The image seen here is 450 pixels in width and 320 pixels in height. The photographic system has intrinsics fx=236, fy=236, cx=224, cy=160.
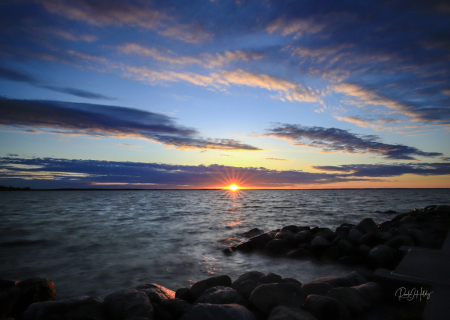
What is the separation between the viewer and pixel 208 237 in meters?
12.3

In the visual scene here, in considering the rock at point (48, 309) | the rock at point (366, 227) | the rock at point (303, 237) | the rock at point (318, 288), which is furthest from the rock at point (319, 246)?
the rock at point (48, 309)

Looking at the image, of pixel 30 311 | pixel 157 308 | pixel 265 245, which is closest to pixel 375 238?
pixel 265 245

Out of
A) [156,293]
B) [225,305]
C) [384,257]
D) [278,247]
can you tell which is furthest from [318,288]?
[278,247]

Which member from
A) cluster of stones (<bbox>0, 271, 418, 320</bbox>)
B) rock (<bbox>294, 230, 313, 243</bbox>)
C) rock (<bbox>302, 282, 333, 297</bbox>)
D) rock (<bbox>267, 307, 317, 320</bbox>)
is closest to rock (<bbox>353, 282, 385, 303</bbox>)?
cluster of stones (<bbox>0, 271, 418, 320</bbox>)

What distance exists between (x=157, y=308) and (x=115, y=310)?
620 mm

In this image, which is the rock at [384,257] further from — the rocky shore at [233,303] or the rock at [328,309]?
the rock at [328,309]

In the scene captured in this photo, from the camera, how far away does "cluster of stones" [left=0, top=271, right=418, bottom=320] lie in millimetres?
3178

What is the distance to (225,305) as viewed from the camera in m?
3.27

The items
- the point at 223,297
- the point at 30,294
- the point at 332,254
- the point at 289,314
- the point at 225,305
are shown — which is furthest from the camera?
the point at 332,254

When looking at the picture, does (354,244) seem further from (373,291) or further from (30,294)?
(30,294)

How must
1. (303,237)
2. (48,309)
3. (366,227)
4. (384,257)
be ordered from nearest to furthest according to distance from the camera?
1. (48,309)
2. (384,257)
3. (366,227)
4. (303,237)

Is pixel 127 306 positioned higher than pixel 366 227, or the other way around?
pixel 366 227

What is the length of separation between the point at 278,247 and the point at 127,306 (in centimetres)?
639
